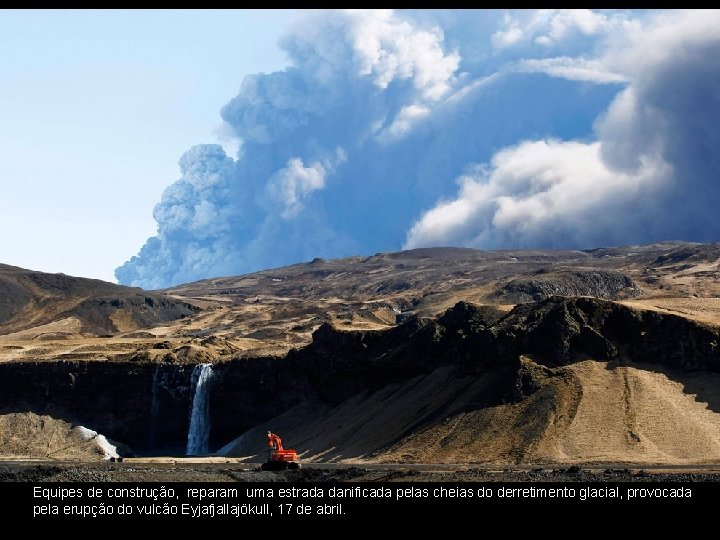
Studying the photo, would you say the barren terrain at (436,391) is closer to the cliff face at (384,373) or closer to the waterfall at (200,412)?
the cliff face at (384,373)

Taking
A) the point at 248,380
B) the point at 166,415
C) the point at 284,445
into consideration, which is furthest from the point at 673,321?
the point at 166,415

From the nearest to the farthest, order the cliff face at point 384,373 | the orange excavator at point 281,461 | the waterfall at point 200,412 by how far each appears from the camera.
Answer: the orange excavator at point 281,461 < the cliff face at point 384,373 < the waterfall at point 200,412

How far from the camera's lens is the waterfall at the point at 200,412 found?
12038 centimetres

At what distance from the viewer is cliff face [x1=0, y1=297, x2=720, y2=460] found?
3438 inches

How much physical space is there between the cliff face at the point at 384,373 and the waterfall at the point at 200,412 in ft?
2.91

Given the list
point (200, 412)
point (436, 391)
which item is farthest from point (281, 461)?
point (200, 412)

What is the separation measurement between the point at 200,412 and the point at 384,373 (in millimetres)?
28895

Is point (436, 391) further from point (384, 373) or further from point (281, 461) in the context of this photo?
point (281, 461)

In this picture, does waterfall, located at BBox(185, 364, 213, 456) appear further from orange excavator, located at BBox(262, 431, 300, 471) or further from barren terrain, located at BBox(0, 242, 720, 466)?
orange excavator, located at BBox(262, 431, 300, 471)

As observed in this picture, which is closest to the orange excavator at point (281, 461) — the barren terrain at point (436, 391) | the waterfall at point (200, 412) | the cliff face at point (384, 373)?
the barren terrain at point (436, 391)

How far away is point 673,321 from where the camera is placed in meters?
86.6

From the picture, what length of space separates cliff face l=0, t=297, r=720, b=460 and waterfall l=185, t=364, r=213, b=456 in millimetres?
888

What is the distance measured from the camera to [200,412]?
122000 millimetres

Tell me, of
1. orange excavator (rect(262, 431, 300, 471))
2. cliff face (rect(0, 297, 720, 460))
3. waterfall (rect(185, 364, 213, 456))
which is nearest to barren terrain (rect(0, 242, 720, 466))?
cliff face (rect(0, 297, 720, 460))
